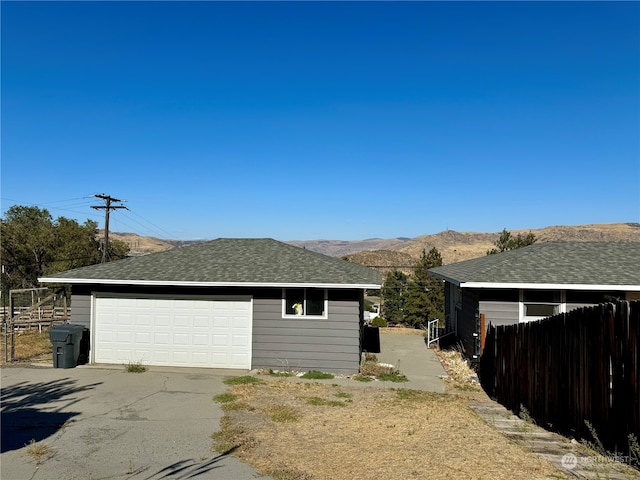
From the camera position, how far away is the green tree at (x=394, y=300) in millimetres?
36266

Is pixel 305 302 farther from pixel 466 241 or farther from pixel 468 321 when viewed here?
pixel 466 241

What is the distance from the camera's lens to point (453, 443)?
6.60m

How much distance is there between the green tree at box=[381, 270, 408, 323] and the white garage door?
2385 centimetres

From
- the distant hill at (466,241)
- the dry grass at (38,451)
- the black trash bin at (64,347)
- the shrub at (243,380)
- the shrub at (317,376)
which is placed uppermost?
the distant hill at (466,241)

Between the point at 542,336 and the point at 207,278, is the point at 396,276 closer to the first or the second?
the point at 207,278

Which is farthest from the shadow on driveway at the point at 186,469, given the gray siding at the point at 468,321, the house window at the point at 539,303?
the house window at the point at 539,303

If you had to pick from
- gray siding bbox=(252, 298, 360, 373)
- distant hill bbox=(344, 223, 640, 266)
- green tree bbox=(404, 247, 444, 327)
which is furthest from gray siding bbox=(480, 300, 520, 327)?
distant hill bbox=(344, 223, 640, 266)

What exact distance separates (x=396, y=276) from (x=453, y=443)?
1423 inches

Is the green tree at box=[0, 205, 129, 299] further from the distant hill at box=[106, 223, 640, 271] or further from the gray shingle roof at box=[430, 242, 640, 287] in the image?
the gray shingle roof at box=[430, 242, 640, 287]

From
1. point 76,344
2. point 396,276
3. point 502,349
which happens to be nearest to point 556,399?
point 502,349

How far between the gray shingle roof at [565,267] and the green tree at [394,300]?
777 inches

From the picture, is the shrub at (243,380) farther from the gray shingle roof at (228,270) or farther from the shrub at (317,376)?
the gray shingle roof at (228,270)

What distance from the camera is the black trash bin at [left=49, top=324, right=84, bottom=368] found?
11.8m

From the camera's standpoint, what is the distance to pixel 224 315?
486 inches
